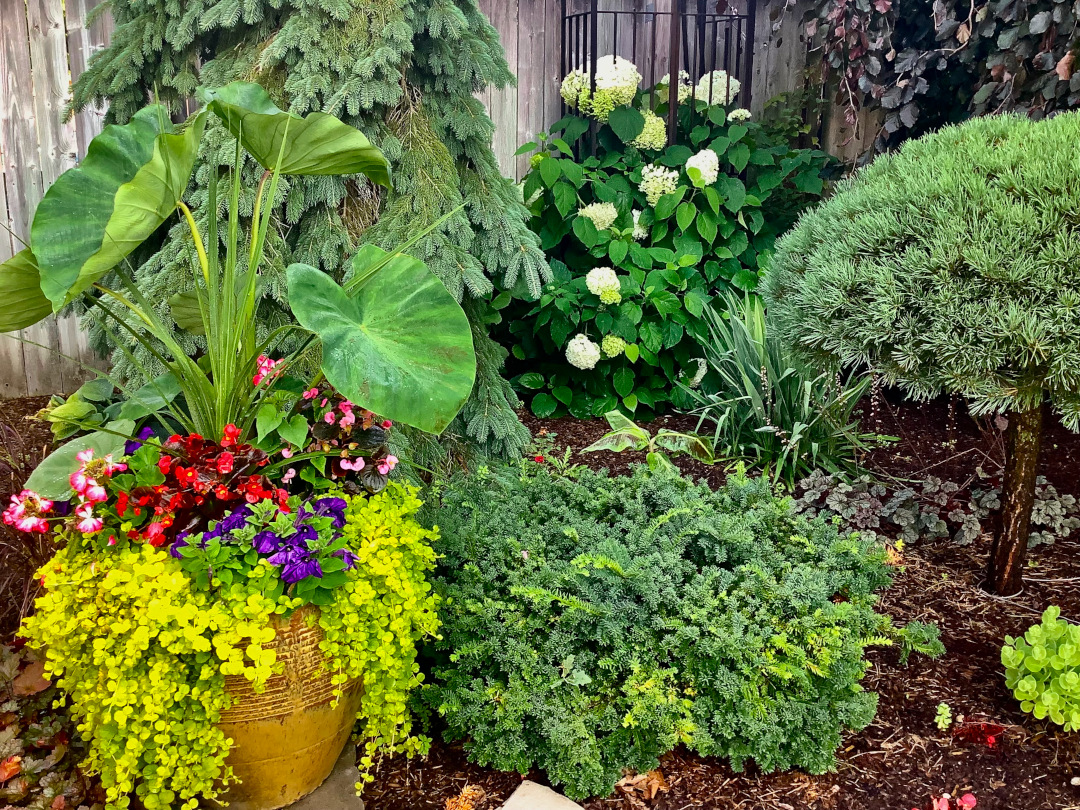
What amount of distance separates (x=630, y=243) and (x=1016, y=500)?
1.97m

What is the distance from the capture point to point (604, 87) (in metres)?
3.66

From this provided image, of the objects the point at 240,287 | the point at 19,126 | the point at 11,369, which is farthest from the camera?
the point at 11,369

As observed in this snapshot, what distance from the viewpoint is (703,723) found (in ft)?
5.22

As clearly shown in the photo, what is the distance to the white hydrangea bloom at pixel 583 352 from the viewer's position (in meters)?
3.35

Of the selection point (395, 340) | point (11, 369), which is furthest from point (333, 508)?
point (11, 369)

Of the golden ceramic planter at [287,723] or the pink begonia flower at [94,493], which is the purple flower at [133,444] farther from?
the golden ceramic planter at [287,723]

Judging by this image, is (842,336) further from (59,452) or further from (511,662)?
(59,452)

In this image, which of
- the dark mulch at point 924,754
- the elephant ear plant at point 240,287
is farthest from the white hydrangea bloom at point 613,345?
Result: the elephant ear plant at point 240,287

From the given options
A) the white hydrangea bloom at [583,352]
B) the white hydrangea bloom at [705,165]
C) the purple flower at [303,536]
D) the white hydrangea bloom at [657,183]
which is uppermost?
the white hydrangea bloom at [705,165]

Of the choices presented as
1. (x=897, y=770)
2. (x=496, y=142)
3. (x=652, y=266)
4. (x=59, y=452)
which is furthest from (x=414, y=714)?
(x=496, y=142)

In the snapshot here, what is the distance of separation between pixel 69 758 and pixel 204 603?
0.73 m

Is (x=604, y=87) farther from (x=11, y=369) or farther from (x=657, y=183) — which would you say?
(x=11, y=369)

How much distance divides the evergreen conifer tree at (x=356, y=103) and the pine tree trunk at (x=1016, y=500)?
146 cm

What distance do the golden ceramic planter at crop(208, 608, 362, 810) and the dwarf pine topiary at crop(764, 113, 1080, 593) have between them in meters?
1.43
